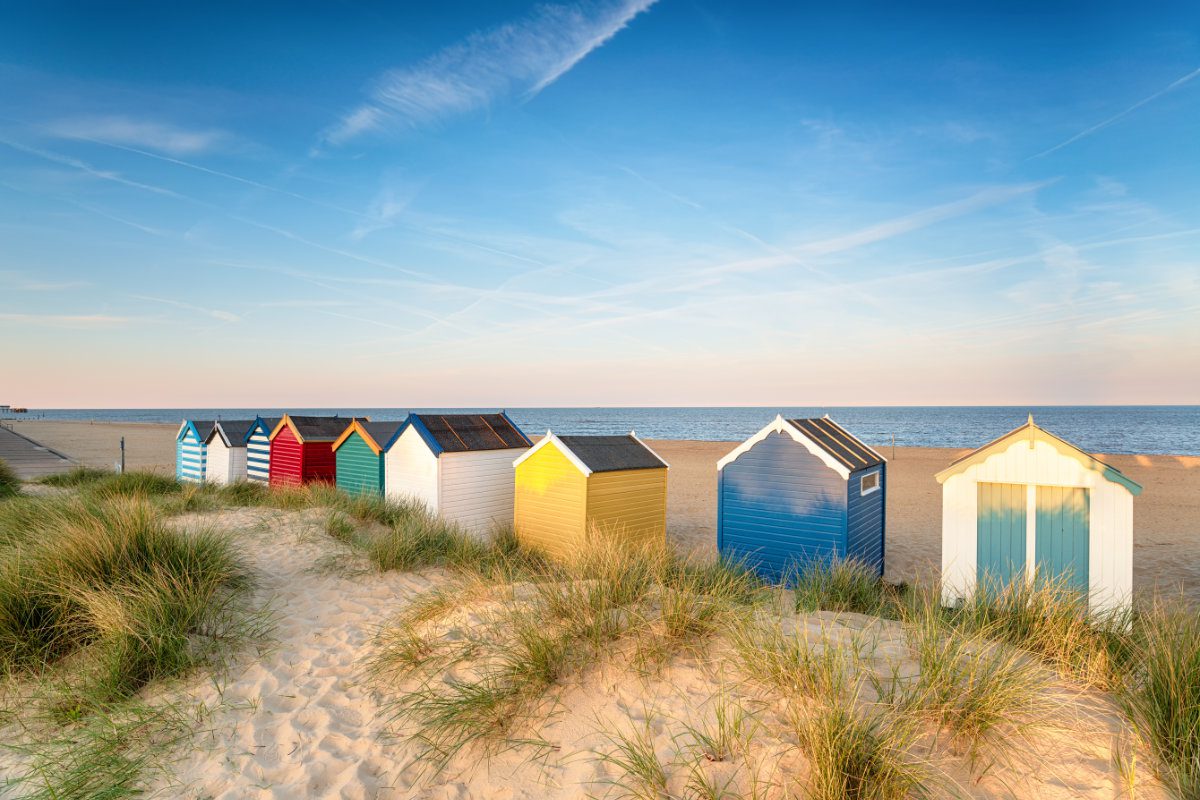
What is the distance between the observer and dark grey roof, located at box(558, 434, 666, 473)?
12.0 meters

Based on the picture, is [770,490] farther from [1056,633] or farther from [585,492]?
[1056,633]

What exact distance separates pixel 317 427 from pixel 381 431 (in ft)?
8.53

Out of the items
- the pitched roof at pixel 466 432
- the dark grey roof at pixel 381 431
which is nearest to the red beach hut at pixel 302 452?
the dark grey roof at pixel 381 431

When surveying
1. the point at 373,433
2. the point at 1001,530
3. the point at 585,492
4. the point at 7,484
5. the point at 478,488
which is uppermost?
the point at 373,433

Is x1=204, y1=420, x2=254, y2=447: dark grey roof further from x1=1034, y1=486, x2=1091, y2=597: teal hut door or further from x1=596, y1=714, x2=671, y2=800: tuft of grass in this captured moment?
x1=1034, y1=486, x2=1091, y2=597: teal hut door

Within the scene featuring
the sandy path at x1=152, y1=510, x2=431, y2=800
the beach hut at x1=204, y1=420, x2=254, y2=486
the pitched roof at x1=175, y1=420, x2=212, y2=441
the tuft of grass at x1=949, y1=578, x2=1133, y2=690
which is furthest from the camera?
the pitched roof at x1=175, y1=420, x2=212, y2=441

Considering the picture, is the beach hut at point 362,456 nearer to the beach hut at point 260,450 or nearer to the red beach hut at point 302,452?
the red beach hut at point 302,452

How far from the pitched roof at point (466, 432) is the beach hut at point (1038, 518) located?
860cm

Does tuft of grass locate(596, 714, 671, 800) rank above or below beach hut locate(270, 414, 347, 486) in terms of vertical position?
below

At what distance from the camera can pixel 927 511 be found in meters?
21.5

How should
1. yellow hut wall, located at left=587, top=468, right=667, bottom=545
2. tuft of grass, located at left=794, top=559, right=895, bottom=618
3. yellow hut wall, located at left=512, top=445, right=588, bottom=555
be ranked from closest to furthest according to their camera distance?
tuft of grass, located at left=794, top=559, right=895, bottom=618 < yellow hut wall, located at left=512, top=445, right=588, bottom=555 < yellow hut wall, located at left=587, top=468, right=667, bottom=545

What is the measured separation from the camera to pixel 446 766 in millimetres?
4320

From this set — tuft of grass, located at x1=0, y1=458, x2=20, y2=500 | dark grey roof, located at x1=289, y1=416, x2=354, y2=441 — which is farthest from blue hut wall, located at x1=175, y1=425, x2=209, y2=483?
dark grey roof, located at x1=289, y1=416, x2=354, y2=441

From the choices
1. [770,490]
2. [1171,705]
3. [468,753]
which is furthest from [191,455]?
[1171,705]
